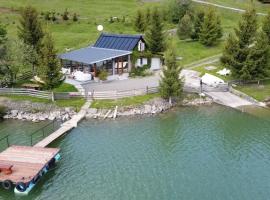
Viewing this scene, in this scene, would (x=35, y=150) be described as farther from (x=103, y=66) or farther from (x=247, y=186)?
(x=103, y=66)

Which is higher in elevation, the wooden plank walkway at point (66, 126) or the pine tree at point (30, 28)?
the pine tree at point (30, 28)

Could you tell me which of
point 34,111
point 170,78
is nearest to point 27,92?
point 34,111

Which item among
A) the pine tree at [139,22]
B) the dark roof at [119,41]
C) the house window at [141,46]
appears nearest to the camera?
the dark roof at [119,41]

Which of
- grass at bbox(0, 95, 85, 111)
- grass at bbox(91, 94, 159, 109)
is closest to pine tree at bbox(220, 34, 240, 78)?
grass at bbox(91, 94, 159, 109)

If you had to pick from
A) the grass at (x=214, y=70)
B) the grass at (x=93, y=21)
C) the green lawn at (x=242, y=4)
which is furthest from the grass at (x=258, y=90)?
the green lawn at (x=242, y=4)

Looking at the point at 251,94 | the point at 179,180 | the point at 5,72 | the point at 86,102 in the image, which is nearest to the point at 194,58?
the point at 251,94

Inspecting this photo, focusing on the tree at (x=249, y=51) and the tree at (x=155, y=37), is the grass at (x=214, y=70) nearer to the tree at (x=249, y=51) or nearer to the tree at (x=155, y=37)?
the tree at (x=249, y=51)
